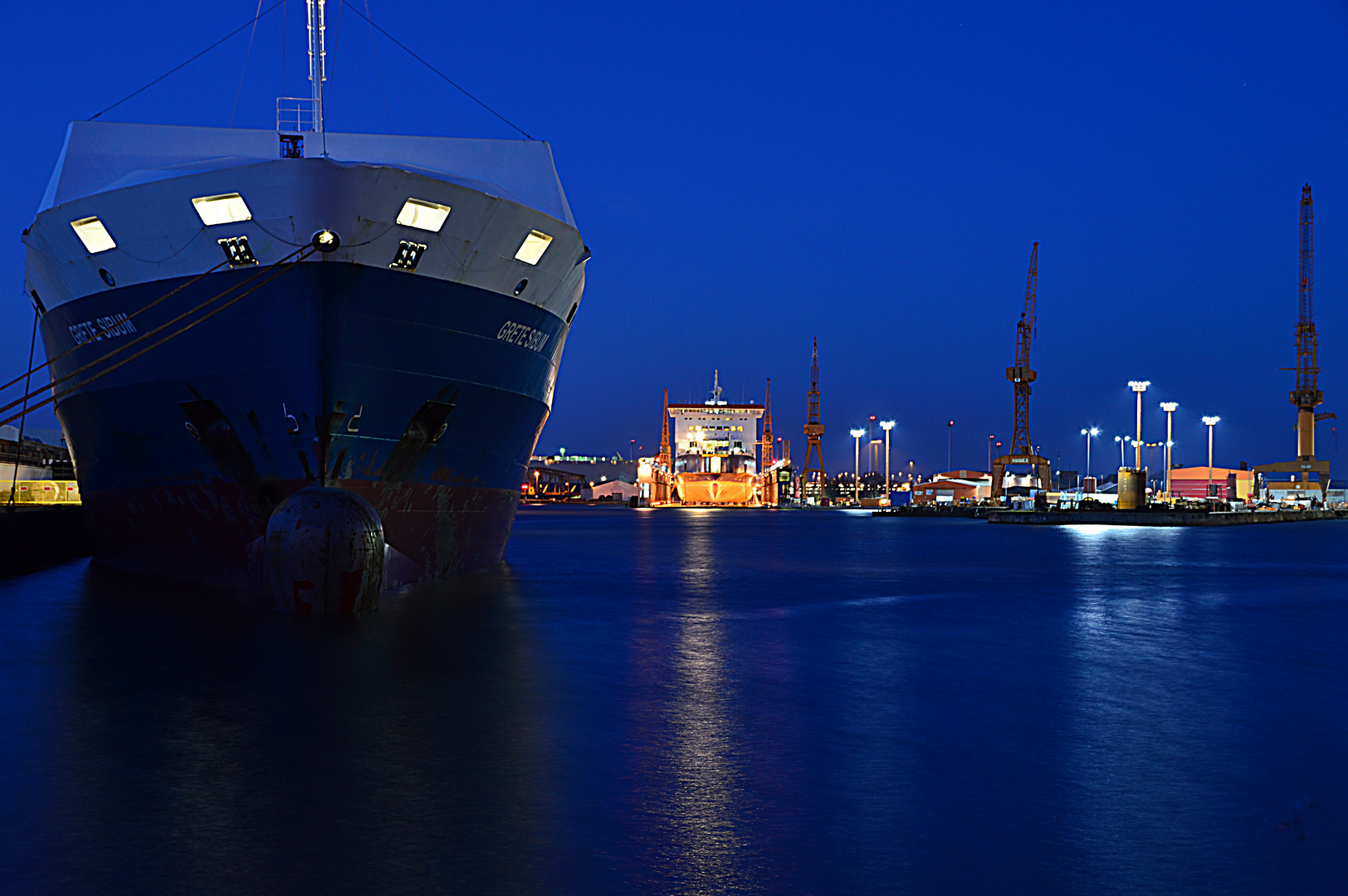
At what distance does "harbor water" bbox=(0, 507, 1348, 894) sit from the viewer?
5.00m

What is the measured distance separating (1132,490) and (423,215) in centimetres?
7193

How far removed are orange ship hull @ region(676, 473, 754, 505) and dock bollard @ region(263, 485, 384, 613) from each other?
362 feet

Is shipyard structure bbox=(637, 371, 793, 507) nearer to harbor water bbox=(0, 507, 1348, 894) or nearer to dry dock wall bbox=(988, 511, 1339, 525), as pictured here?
dry dock wall bbox=(988, 511, 1339, 525)

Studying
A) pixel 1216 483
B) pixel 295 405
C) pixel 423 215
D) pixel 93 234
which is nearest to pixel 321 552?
pixel 295 405

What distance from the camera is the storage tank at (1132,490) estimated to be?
2968 inches

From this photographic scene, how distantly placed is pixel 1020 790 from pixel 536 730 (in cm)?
360

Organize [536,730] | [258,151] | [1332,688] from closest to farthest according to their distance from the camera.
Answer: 1. [536,730]
2. [1332,688]
3. [258,151]

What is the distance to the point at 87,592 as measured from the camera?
17.8m

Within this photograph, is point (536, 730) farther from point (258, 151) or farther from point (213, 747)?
point (258, 151)

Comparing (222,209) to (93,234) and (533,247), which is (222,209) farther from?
(533,247)

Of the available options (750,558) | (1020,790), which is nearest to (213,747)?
(1020,790)

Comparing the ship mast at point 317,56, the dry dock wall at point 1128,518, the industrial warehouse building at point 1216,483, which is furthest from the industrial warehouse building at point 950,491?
the ship mast at point 317,56

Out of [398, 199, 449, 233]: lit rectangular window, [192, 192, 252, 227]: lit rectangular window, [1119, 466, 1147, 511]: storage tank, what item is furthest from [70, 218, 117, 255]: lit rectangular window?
[1119, 466, 1147, 511]: storage tank

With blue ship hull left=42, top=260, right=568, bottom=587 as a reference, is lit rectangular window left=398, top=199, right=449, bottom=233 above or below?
above
